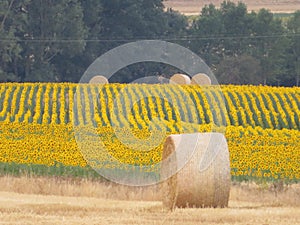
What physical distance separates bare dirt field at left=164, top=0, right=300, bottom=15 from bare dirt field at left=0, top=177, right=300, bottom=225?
67.0m

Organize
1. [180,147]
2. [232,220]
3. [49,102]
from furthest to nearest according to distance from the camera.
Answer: [49,102], [180,147], [232,220]

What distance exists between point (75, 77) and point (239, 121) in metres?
28.7

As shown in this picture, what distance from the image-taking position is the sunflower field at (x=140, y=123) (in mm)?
26531

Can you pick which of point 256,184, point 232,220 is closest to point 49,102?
point 256,184

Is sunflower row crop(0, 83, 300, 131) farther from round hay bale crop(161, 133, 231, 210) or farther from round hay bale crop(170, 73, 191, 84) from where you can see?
round hay bale crop(161, 133, 231, 210)

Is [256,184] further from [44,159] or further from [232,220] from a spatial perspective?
[232,220]

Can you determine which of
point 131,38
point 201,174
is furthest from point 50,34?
point 201,174

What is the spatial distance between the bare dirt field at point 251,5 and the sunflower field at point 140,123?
4673 centimetres

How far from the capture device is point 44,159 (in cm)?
2638

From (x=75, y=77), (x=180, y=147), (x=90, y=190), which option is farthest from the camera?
(x=75, y=77)

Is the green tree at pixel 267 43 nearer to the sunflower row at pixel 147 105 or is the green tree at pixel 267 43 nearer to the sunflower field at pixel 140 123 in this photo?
the sunflower field at pixel 140 123

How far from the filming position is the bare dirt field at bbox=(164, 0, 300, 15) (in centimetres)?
9012

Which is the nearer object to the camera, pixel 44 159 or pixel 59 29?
pixel 44 159

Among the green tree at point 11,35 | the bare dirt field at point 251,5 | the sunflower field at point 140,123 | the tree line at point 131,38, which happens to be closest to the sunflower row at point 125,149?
A: the sunflower field at point 140,123
